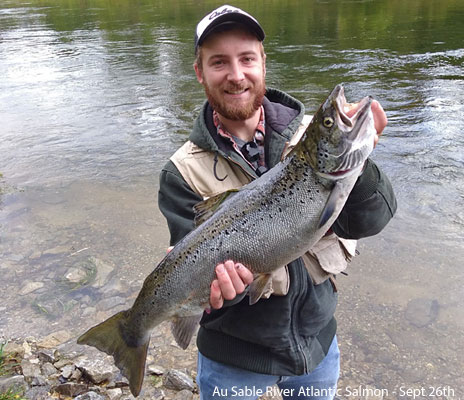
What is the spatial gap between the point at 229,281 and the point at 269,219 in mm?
401

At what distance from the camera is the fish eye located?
221cm

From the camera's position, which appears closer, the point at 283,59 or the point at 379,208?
the point at 379,208

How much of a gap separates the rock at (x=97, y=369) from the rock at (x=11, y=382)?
1.51 ft

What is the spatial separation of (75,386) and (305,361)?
209cm

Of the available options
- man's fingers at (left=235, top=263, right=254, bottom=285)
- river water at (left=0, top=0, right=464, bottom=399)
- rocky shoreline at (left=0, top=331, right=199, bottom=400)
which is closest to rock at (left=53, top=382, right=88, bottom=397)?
rocky shoreline at (left=0, top=331, right=199, bottom=400)

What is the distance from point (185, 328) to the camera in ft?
8.73

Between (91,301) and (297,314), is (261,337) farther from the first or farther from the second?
(91,301)

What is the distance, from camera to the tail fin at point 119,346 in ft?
9.11

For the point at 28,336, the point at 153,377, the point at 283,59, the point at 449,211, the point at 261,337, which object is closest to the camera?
the point at 261,337

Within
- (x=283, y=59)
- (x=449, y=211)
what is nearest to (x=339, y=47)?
(x=283, y=59)

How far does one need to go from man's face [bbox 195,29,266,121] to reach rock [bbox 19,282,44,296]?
152 inches

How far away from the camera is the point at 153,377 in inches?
155

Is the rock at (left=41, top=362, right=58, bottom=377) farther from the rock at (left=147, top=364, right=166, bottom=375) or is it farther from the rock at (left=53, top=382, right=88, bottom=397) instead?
the rock at (left=147, top=364, right=166, bottom=375)

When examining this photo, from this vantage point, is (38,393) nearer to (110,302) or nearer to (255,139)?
(110,302)
